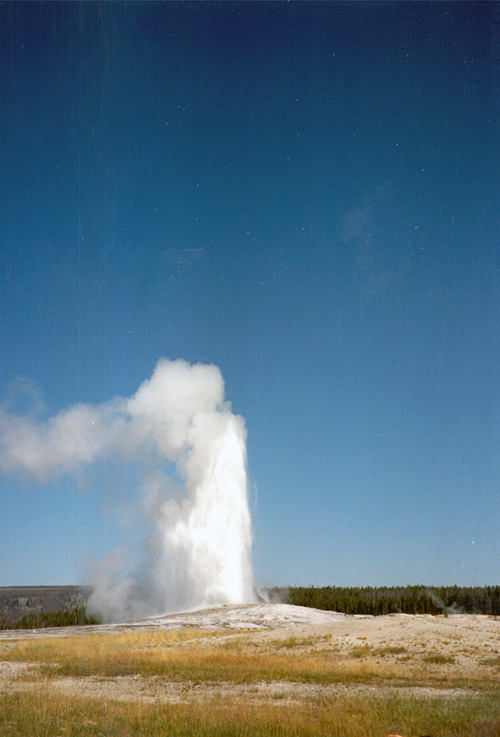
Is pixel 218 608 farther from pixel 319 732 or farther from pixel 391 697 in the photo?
→ pixel 319 732

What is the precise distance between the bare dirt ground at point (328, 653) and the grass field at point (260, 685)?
0.24 feet

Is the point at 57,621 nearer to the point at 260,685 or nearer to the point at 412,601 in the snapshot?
the point at 412,601

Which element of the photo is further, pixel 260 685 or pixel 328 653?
pixel 328 653

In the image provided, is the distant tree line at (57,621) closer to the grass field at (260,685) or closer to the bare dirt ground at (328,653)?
the bare dirt ground at (328,653)

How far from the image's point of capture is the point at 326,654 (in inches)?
1325

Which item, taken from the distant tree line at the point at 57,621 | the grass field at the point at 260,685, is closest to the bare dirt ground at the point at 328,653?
the grass field at the point at 260,685

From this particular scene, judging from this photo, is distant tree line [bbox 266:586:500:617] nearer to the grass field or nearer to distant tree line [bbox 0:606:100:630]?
distant tree line [bbox 0:606:100:630]

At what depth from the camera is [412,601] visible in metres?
101

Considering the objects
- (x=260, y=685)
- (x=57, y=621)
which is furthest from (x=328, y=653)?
(x=57, y=621)

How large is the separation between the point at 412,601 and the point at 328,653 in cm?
7391

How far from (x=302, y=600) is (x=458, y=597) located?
27.2 metres

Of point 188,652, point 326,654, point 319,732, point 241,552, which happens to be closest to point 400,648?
point 326,654

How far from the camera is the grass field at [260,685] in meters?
15.3

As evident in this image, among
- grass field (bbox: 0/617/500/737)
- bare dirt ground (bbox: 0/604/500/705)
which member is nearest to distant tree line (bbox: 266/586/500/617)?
bare dirt ground (bbox: 0/604/500/705)
